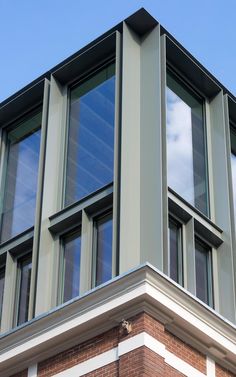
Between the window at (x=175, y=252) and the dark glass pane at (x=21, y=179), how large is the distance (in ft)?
10.8

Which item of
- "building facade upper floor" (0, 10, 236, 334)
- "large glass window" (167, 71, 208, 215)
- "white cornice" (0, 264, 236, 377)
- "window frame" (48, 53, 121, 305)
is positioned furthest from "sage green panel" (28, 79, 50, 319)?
"large glass window" (167, 71, 208, 215)

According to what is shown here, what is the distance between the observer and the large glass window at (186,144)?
2089 centimetres

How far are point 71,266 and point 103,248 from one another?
35.0 inches

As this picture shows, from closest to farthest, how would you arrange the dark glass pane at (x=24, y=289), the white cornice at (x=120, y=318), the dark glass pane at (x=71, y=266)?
the white cornice at (x=120, y=318) → the dark glass pane at (x=71, y=266) → the dark glass pane at (x=24, y=289)

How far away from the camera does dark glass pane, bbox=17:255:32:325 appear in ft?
68.1

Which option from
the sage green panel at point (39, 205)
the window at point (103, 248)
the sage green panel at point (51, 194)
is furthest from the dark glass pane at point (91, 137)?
the window at point (103, 248)

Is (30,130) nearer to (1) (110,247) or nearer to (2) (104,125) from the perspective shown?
(2) (104,125)

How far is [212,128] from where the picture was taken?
22578mm

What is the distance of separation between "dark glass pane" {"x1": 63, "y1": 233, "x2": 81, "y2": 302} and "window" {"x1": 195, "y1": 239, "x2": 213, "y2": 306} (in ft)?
7.83

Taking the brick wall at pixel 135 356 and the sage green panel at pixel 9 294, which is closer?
the brick wall at pixel 135 356

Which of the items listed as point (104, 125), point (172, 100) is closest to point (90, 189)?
point (104, 125)

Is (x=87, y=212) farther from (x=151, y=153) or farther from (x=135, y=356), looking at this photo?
(x=135, y=356)

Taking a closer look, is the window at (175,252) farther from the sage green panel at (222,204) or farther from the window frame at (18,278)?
the window frame at (18,278)

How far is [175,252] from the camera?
1994cm
